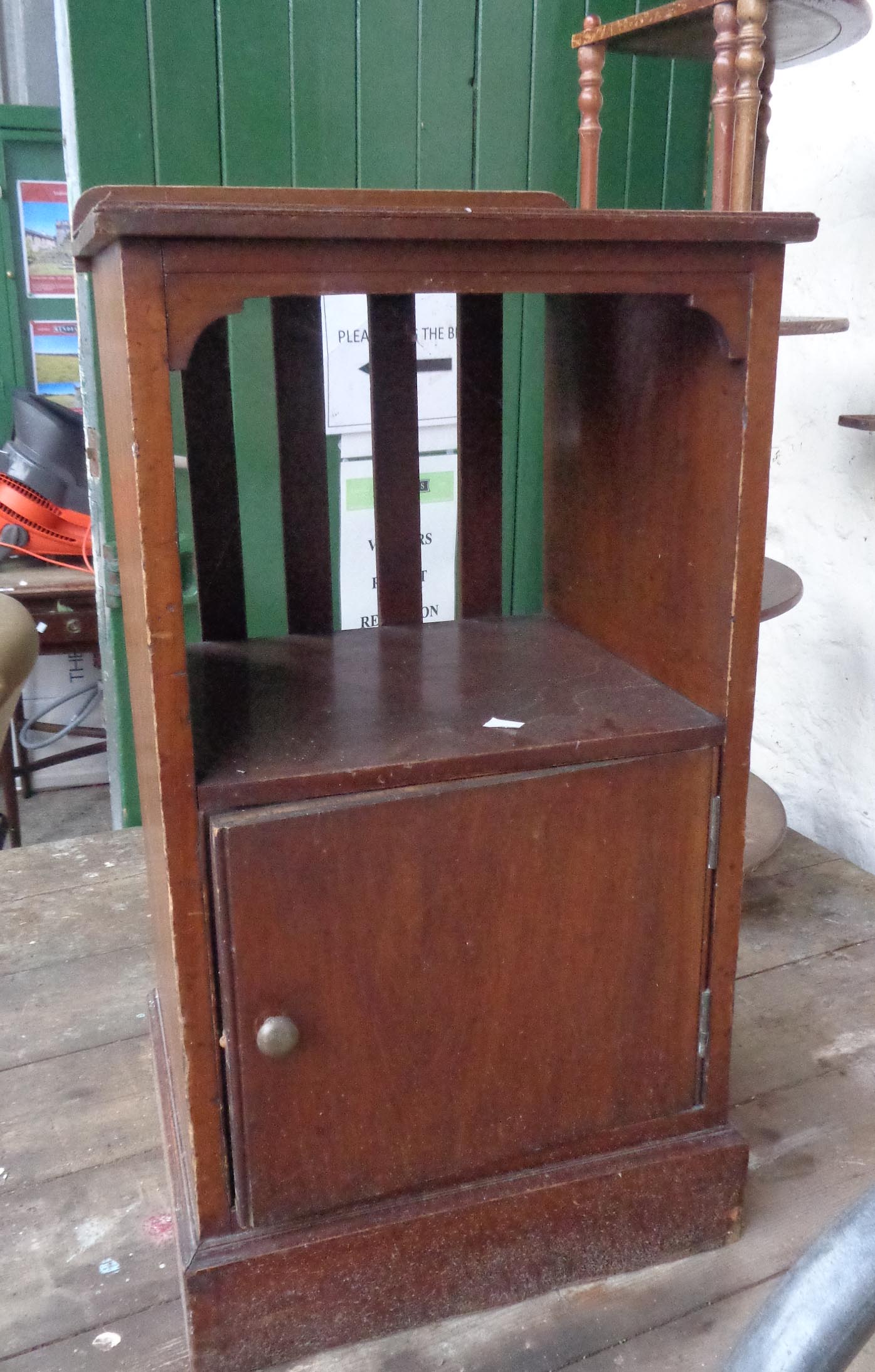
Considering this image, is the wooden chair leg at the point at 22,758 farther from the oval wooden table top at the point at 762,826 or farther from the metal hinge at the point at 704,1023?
the metal hinge at the point at 704,1023

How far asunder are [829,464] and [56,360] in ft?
9.90

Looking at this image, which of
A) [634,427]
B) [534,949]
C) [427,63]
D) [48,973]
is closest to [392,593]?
[634,427]

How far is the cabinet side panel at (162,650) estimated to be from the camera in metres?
0.76

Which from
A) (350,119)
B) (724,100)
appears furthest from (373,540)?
(724,100)

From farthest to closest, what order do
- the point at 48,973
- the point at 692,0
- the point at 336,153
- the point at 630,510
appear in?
1. the point at 336,153
2. the point at 48,973
3. the point at 692,0
4. the point at 630,510

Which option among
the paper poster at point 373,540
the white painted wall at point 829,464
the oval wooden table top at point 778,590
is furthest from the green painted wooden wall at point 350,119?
the oval wooden table top at point 778,590

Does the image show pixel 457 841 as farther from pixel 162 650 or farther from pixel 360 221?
pixel 360 221

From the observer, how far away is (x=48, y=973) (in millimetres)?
Answer: 1502

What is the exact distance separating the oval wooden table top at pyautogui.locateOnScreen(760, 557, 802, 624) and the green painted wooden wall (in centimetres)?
60

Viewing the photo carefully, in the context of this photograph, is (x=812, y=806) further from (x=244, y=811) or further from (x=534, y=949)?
(x=244, y=811)

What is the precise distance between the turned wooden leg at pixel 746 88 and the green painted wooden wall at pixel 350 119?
734 mm

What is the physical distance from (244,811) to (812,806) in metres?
1.54

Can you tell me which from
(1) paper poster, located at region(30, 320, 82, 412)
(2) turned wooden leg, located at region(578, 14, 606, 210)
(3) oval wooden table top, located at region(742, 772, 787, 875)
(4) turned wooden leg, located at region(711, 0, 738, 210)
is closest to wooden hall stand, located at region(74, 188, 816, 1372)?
(4) turned wooden leg, located at region(711, 0, 738, 210)

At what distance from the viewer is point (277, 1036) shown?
88cm
